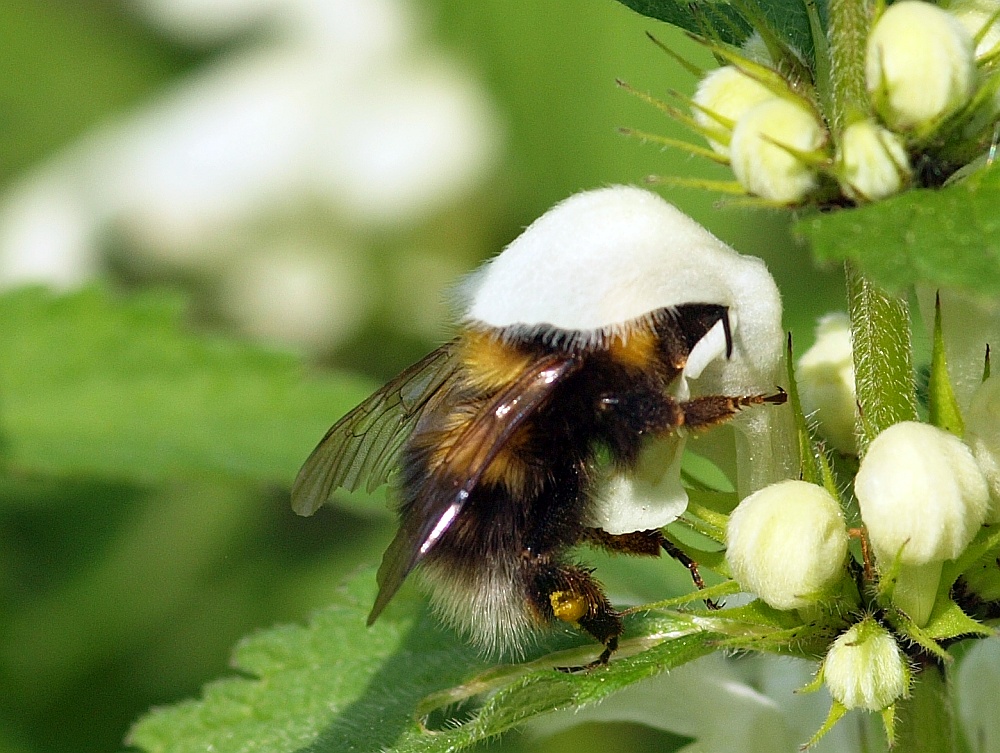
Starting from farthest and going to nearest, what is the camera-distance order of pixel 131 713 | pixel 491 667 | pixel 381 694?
pixel 131 713
pixel 381 694
pixel 491 667

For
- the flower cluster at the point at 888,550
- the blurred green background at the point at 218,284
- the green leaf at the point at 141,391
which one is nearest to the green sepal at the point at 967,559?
the flower cluster at the point at 888,550

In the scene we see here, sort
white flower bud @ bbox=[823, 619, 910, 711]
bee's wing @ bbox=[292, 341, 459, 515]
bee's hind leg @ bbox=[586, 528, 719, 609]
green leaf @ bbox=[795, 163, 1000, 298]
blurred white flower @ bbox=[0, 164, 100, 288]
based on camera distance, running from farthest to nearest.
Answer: blurred white flower @ bbox=[0, 164, 100, 288]
bee's wing @ bbox=[292, 341, 459, 515]
bee's hind leg @ bbox=[586, 528, 719, 609]
white flower bud @ bbox=[823, 619, 910, 711]
green leaf @ bbox=[795, 163, 1000, 298]

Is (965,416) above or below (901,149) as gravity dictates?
below

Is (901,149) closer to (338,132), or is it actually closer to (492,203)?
(492,203)

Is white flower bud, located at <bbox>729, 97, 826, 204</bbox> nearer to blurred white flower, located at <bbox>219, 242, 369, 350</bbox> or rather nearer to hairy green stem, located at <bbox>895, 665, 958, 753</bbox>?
hairy green stem, located at <bbox>895, 665, 958, 753</bbox>

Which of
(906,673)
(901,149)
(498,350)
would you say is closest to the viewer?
(901,149)

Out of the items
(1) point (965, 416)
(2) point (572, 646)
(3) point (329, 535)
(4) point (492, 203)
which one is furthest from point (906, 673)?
(4) point (492, 203)

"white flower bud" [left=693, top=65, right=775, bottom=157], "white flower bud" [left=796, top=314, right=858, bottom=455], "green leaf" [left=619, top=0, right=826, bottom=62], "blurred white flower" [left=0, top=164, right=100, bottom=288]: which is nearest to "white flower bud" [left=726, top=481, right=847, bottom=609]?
"white flower bud" [left=796, top=314, right=858, bottom=455]
